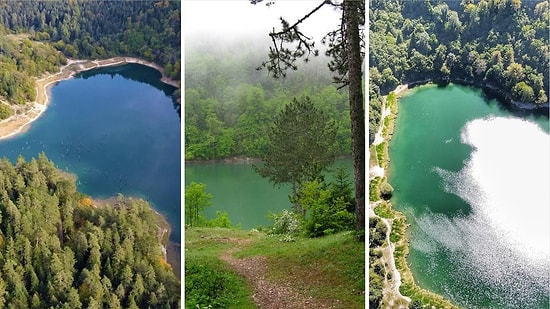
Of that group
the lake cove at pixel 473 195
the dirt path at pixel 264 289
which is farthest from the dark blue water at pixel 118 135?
the lake cove at pixel 473 195

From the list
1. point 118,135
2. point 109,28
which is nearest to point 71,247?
point 118,135

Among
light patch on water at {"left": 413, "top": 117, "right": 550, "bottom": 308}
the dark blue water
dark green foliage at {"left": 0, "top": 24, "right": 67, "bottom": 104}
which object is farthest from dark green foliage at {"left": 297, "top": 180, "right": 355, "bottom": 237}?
dark green foliage at {"left": 0, "top": 24, "right": 67, "bottom": 104}

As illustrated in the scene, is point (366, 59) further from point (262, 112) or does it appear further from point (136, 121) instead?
point (136, 121)

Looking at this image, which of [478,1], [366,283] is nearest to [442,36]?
[478,1]

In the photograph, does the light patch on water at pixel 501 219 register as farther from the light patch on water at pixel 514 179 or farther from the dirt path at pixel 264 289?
the dirt path at pixel 264 289

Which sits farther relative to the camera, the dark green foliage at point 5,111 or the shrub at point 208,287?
the shrub at point 208,287
